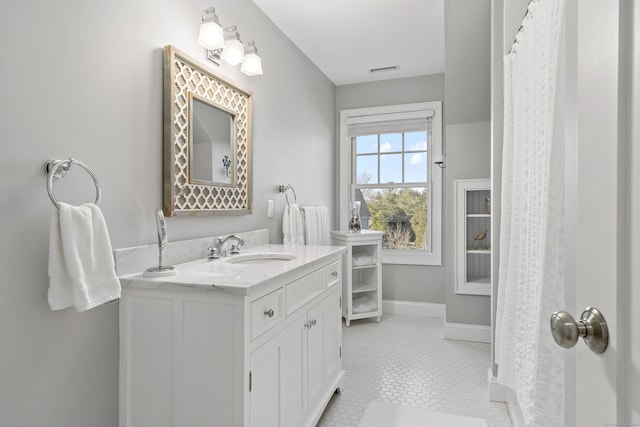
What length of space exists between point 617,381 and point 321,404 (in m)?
1.65

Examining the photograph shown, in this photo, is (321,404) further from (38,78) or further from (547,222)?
(38,78)

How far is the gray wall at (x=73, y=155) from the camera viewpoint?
113cm

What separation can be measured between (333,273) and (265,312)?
0.81m

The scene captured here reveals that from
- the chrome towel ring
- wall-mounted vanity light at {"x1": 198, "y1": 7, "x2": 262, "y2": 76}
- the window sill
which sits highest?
wall-mounted vanity light at {"x1": 198, "y1": 7, "x2": 262, "y2": 76}

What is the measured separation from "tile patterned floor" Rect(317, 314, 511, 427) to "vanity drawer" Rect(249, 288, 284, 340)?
0.84 m

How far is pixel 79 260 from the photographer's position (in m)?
1.16

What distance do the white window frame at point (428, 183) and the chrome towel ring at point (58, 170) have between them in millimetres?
3007

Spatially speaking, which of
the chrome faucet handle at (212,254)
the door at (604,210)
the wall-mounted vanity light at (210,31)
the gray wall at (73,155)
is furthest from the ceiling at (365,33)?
the door at (604,210)

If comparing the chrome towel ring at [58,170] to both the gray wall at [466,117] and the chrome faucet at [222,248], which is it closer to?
the chrome faucet at [222,248]

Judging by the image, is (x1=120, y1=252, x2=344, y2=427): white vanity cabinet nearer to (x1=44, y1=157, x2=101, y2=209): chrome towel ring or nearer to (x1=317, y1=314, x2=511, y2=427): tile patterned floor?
(x1=44, y1=157, x2=101, y2=209): chrome towel ring

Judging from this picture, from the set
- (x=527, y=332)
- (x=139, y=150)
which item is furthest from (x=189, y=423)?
(x=527, y=332)

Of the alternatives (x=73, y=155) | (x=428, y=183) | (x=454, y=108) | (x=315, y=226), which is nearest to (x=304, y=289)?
(x=73, y=155)

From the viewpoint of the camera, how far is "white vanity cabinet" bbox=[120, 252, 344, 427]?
1266mm

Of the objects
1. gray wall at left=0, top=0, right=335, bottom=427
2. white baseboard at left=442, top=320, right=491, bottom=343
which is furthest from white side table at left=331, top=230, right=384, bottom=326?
gray wall at left=0, top=0, right=335, bottom=427
